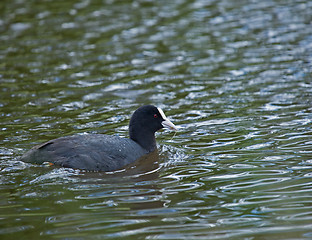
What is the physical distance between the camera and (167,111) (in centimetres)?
940

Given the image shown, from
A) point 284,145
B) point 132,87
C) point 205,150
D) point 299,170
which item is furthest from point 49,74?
point 299,170

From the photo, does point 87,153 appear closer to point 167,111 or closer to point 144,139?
point 144,139

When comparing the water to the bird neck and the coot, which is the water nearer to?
the coot

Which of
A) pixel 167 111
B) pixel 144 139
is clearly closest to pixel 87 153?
pixel 144 139

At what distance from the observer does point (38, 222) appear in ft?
17.8

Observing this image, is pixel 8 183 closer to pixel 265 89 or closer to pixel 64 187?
pixel 64 187

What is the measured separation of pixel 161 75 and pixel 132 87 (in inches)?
34.2

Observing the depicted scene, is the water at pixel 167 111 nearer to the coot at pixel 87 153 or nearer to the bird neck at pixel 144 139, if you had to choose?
the coot at pixel 87 153

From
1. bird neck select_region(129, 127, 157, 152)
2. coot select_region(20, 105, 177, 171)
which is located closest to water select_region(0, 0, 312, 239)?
coot select_region(20, 105, 177, 171)

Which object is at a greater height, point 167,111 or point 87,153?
point 87,153

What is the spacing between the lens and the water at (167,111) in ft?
18.0

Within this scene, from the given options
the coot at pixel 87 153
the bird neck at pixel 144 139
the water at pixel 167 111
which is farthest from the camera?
the bird neck at pixel 144 139

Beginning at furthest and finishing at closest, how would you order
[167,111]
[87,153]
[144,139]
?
1. [167,111]
2. [144,139]
3. [87,153]

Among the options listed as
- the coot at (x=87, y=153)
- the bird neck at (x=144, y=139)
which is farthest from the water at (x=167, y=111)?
the bird neck at (x=144, y=139)
